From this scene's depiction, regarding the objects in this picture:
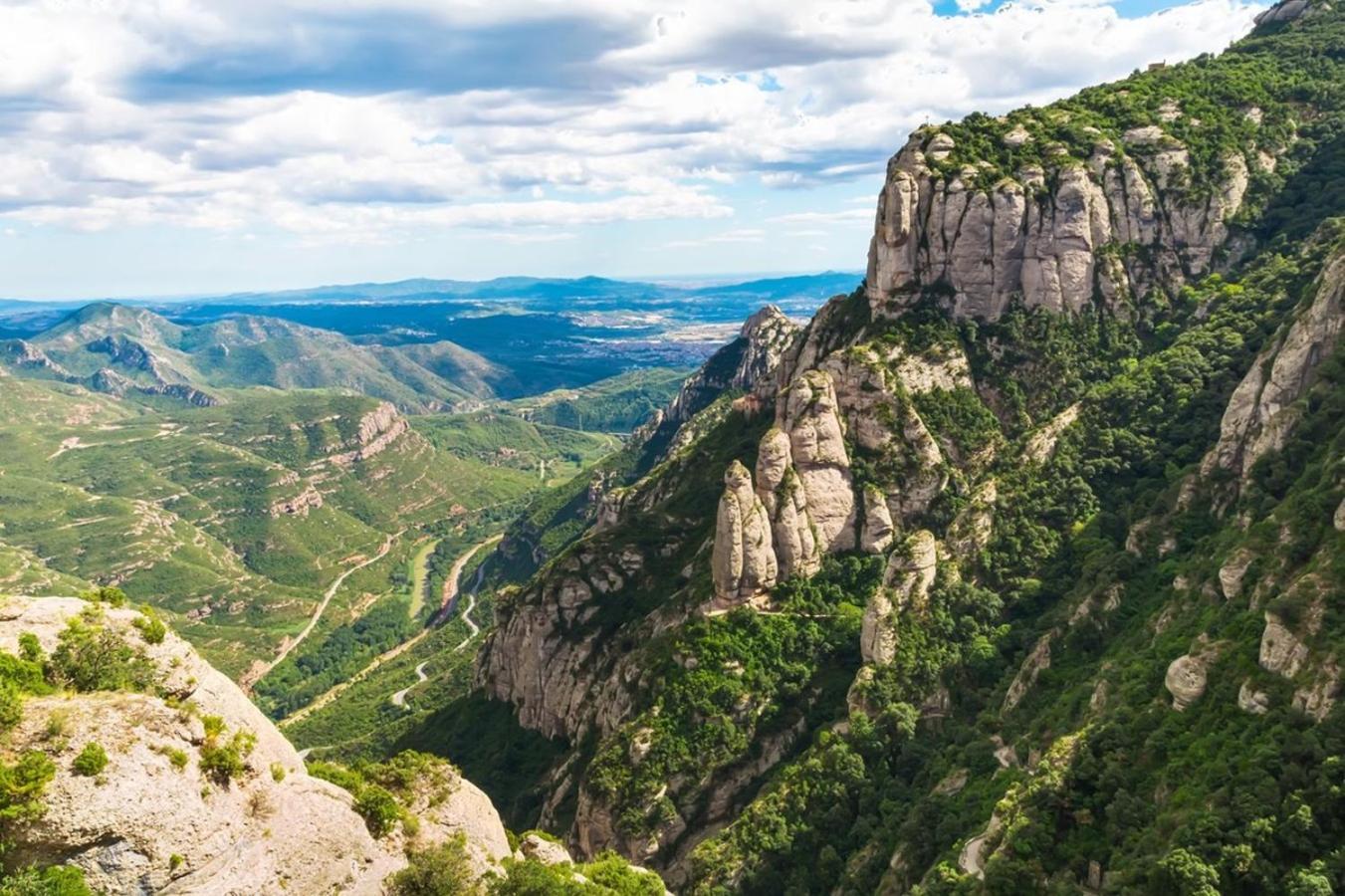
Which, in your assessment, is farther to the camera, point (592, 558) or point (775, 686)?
point (592, 558)

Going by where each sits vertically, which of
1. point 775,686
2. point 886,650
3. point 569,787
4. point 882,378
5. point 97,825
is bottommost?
point 569,787

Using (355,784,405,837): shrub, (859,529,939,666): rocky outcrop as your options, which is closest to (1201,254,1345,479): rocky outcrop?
(859,529,939,666): rocky outcrop

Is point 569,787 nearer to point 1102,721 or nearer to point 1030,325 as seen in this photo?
point 1102,721

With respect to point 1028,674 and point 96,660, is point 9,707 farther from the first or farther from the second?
point 1028,674

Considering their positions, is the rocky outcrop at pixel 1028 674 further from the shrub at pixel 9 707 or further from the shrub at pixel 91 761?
the shrub at pixel 9 707

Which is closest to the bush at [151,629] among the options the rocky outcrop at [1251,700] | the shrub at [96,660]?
the shrub at [96,660]

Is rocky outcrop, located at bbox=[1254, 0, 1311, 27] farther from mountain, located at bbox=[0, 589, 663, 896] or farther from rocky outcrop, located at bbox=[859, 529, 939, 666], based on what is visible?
mountain, located at bbox=[0, 589, 663, 896]

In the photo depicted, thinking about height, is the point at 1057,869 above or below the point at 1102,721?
below

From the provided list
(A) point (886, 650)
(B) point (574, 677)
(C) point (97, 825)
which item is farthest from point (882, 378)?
(C) point (97, 825)
